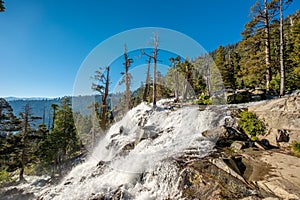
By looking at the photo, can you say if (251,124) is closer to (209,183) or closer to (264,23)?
(209,183)

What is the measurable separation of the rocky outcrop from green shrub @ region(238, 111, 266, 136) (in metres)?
0.23

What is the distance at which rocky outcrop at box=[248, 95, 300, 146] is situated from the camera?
6.77 metres

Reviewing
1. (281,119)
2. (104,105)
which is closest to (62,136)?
(104,105)

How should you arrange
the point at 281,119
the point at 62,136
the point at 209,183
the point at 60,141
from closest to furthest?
the point at 209,183, the point at 281,119, the point at 60,141, the point at 62,136

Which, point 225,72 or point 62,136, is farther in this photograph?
point 225,72

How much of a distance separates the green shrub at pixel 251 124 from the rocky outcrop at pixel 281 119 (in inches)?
9.2

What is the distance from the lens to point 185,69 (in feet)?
72.5

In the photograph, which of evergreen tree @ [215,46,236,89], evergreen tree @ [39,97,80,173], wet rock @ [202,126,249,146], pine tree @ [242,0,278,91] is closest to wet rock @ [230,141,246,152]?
wet rock @ [202,126,249,146]

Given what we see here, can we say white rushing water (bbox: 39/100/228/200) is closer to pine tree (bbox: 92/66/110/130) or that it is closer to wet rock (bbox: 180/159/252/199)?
wet rock (bbox: 180/159/252/199)

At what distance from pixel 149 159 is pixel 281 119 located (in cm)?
637

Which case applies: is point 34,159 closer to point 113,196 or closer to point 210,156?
point 113,196

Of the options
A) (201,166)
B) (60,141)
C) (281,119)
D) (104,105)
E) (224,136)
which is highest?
(104,105)

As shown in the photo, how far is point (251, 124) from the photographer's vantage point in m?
7.84

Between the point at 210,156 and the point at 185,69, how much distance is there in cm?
1769
